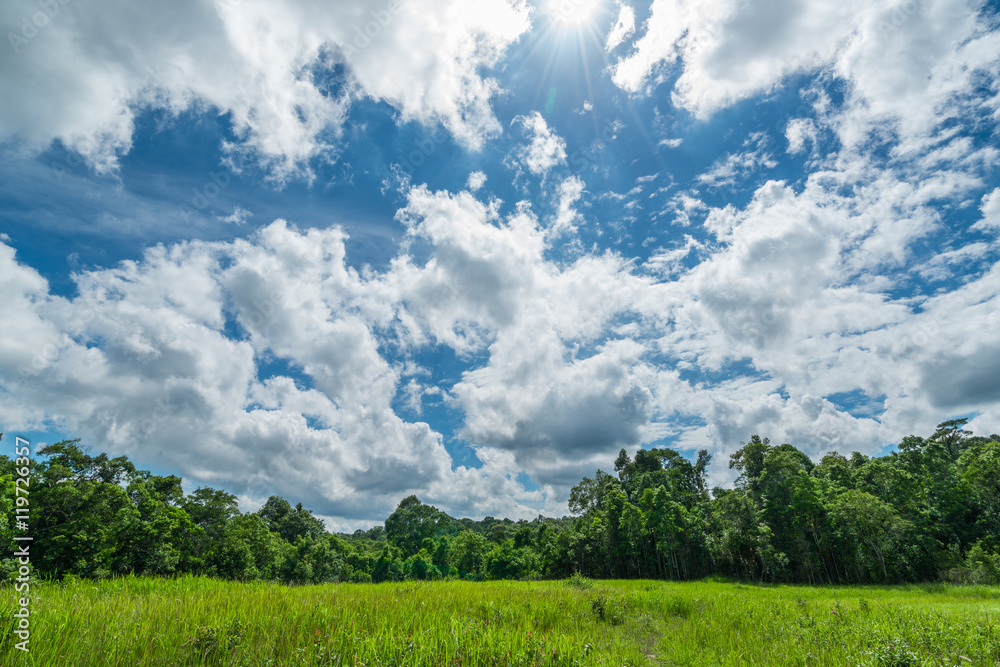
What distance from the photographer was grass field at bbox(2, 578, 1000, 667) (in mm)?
5301

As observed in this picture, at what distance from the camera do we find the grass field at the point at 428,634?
17.4ft

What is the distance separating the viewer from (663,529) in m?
42.3

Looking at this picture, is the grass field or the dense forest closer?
the grass field

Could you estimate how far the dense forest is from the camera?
88.3 feet

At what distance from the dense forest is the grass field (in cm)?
1860

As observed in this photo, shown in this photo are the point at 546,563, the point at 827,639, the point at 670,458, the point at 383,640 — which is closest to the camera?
the point at 383,640

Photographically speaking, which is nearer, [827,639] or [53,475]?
[827,639]

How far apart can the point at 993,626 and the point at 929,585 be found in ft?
99.6

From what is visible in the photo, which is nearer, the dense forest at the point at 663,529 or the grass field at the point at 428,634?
the grass field at the point at 428,634

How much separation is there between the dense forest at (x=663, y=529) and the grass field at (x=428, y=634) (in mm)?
18595

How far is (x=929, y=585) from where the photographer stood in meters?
28.3

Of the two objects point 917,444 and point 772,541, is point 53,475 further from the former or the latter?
point 917,444

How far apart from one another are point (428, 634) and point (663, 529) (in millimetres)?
42973

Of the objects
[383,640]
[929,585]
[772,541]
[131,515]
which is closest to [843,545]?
[772,541]
